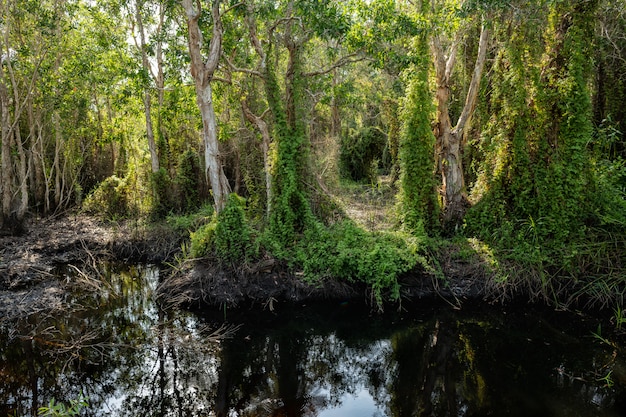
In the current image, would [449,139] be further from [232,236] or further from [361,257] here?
[232,236]

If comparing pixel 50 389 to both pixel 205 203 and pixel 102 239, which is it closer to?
pixel 102 239

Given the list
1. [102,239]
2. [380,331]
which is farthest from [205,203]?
[380,331]

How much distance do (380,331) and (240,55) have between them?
29.0ft

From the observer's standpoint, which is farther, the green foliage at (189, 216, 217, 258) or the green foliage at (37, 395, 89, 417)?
the green foliage at (189, 216, 217, 258)

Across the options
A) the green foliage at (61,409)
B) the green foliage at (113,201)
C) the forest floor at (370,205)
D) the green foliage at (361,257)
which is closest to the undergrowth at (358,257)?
the green foliage at (361,257)

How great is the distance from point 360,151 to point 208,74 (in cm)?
1292

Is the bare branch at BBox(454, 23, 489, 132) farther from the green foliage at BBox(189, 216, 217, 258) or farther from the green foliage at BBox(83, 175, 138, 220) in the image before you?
the green foliage at BBox(83, 175, 138, 220)

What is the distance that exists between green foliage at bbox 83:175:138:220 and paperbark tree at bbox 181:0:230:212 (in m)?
6.56

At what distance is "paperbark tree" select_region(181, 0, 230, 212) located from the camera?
30.0ft

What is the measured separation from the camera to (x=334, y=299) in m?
9.29

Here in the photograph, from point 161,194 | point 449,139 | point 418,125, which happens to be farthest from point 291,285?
point 161,194

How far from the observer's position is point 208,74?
9.48 meters

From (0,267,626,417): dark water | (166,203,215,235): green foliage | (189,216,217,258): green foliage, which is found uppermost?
(166,203,215,235): green foliage

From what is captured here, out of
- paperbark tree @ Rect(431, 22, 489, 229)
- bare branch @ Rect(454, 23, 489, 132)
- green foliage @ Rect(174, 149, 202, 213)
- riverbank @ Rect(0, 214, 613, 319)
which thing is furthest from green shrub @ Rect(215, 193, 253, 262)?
bare branch @ Rect(454, 23, 489, 132)
